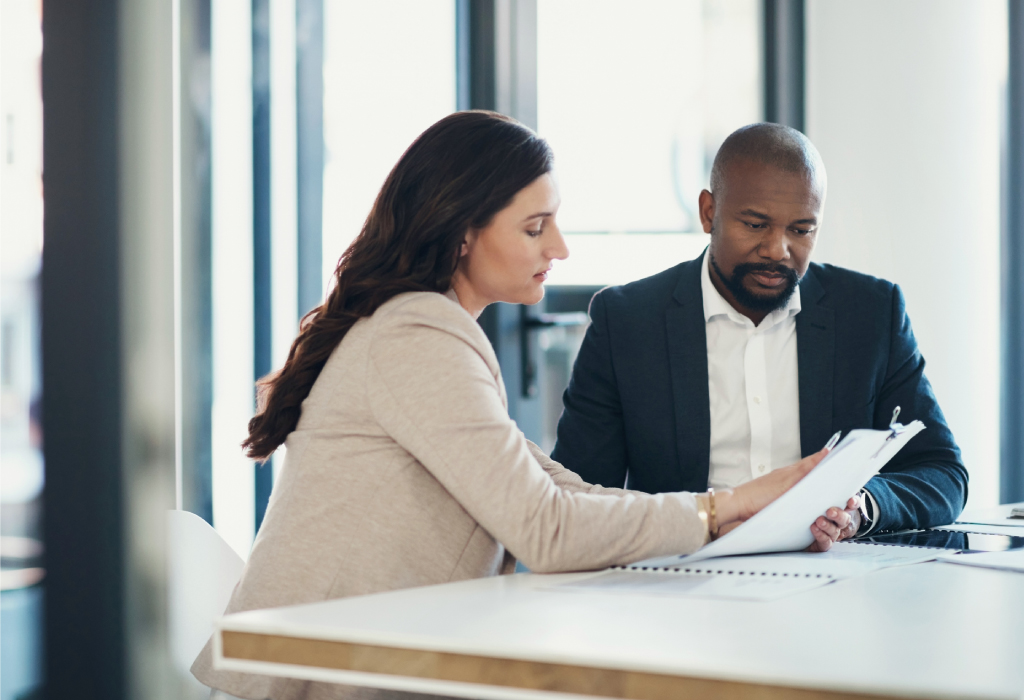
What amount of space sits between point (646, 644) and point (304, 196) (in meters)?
1.80

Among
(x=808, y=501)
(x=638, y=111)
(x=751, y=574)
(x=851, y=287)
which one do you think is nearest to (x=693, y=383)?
(x=851, y=287)

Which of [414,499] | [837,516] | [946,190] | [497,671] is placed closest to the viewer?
[497,671]

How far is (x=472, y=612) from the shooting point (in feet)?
3.29

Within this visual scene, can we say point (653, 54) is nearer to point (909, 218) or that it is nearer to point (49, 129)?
point (909, 218)

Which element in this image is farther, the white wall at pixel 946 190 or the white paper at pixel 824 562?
the white wall at pixel 946 190

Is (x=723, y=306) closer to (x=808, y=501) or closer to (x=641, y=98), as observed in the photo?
(x=808, y=501)

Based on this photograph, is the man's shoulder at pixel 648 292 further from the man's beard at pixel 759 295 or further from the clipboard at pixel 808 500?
the clipboard at pixel 808 500

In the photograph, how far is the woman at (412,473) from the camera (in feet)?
3.99

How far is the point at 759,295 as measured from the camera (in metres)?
2.00

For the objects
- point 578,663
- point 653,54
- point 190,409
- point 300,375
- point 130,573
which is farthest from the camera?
point 653,54

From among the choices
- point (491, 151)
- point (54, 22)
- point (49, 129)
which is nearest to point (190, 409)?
point (49, 129)

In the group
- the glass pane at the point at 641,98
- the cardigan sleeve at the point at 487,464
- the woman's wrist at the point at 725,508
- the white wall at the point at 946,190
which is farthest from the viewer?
the white wall at the point at 946,190

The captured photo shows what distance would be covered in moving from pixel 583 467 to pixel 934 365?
2083mm

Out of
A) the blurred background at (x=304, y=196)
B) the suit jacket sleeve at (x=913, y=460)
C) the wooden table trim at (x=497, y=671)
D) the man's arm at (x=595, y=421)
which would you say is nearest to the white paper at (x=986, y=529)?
the suit jacket sleeve at (x=913, y=460)
